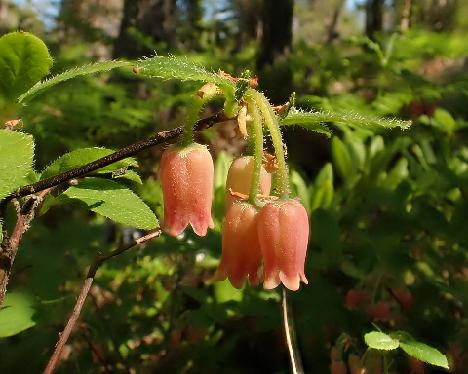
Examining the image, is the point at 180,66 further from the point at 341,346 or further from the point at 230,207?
the point at 341,346

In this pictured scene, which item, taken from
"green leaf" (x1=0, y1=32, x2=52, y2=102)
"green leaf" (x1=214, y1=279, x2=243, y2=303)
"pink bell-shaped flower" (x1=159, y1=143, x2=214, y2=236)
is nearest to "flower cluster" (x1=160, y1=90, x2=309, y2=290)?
"pink bell-shaped flower" (x1=159, y1=143, x2=214, y2=236)

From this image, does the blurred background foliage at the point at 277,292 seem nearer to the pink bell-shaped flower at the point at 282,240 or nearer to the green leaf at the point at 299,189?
the green leaf at the point at 299,189

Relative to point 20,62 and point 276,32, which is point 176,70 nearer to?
point 20,62


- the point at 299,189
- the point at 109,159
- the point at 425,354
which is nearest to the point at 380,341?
the point at 425,354

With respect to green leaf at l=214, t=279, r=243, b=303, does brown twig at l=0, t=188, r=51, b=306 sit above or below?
above

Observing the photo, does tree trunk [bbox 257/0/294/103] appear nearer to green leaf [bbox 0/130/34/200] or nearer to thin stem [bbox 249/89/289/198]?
thin stem [bbox 249/89/289/198]

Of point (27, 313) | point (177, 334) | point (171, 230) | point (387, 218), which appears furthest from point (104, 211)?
point (387, 218)
